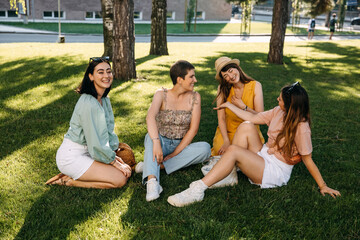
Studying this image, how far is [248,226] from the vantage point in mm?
3154

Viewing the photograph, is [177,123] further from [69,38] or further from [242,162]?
[69,38]

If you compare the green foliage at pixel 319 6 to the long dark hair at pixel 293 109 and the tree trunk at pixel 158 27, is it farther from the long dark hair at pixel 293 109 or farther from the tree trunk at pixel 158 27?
the long dark hair at pixel 293 109

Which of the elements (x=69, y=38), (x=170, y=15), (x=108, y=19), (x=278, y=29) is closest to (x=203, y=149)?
(x=108, y=19)

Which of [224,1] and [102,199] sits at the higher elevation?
[224,1]

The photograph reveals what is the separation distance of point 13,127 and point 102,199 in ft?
9.45

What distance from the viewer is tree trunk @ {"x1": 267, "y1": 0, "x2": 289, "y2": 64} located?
11343 millimetres

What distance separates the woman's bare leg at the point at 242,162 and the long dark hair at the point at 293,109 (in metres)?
0.40

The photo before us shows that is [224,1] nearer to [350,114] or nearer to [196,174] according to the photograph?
[350,114]

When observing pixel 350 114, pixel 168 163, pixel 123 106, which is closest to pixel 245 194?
pixel 168 163

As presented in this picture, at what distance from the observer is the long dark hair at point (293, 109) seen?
3439 millimetres

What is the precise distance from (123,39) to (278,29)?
5940 mm

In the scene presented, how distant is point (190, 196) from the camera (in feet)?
11.4

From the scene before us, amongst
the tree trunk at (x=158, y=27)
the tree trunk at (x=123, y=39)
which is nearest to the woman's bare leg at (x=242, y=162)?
the tree trunk at (x=123, y=39)

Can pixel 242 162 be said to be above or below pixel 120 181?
above
